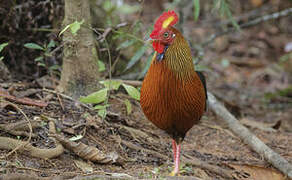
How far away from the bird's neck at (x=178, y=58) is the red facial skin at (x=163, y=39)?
1.8 inches

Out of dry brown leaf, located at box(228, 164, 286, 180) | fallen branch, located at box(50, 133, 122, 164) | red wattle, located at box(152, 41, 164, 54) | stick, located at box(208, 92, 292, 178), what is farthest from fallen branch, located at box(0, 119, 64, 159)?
stick, located at box(208, 92, 292, 178)

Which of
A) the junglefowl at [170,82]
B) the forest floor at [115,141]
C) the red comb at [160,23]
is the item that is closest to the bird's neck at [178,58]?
the junglefowl at [170,82]

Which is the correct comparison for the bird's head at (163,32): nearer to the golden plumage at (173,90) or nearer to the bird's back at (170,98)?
the golden plumage at (173,90)

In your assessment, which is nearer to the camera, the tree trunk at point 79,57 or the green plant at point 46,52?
the green plant at point 46,52

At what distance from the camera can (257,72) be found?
9070mm

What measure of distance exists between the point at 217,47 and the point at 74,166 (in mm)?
7612

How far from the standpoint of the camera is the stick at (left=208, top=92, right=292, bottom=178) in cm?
379

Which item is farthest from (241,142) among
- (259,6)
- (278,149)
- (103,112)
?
(259,6)

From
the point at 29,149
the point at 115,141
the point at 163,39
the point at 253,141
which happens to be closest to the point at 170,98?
the point at 163,39

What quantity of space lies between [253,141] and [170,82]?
5.59 feet

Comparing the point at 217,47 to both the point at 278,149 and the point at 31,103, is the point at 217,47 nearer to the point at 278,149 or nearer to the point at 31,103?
the point at 278,149

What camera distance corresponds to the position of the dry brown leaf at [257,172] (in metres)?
3.80

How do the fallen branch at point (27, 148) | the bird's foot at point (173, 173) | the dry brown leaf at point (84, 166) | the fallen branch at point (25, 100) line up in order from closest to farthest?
the fallen branch at point (27, 148) < the dry brown leaf at point (84, 166) < the bird's foot at point (173, 173) < the fallen branch at point (25, 100)

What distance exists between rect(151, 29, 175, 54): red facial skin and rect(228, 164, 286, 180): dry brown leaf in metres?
1.56
